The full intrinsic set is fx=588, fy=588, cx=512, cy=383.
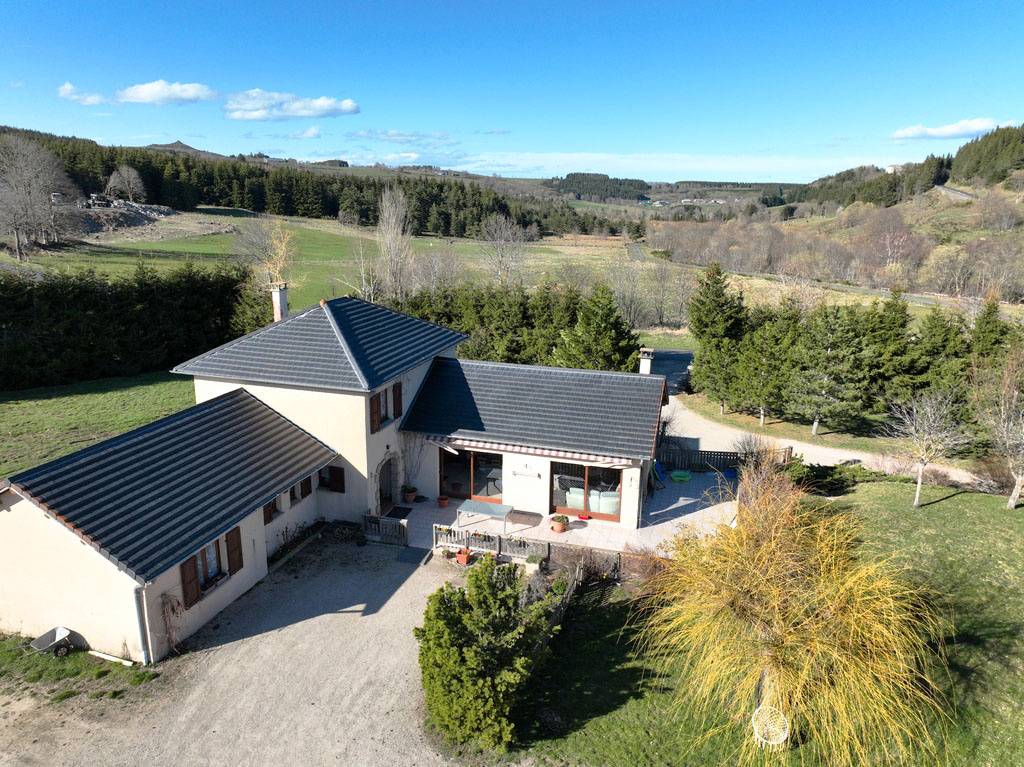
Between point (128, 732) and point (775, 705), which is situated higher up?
point (775, 705)

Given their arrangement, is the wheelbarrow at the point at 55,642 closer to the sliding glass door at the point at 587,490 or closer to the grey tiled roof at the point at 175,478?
the grey tiled roof at the point at 175,478

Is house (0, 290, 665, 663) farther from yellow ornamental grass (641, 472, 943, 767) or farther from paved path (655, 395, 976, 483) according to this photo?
paved path (655, 395, 976, 483)

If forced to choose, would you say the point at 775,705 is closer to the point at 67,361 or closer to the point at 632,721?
the point at 632,721

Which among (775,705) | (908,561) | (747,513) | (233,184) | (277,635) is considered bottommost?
(277,635)

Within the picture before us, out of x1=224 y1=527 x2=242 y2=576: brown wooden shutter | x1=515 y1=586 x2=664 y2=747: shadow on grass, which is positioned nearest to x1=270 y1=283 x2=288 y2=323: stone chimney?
x1=224 y1=527 x2=242 y2=576: brown wooden shutter

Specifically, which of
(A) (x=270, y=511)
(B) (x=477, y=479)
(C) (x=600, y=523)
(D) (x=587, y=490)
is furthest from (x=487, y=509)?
(A) (x=270, y=511)

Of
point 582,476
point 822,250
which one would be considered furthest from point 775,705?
point 822,250
